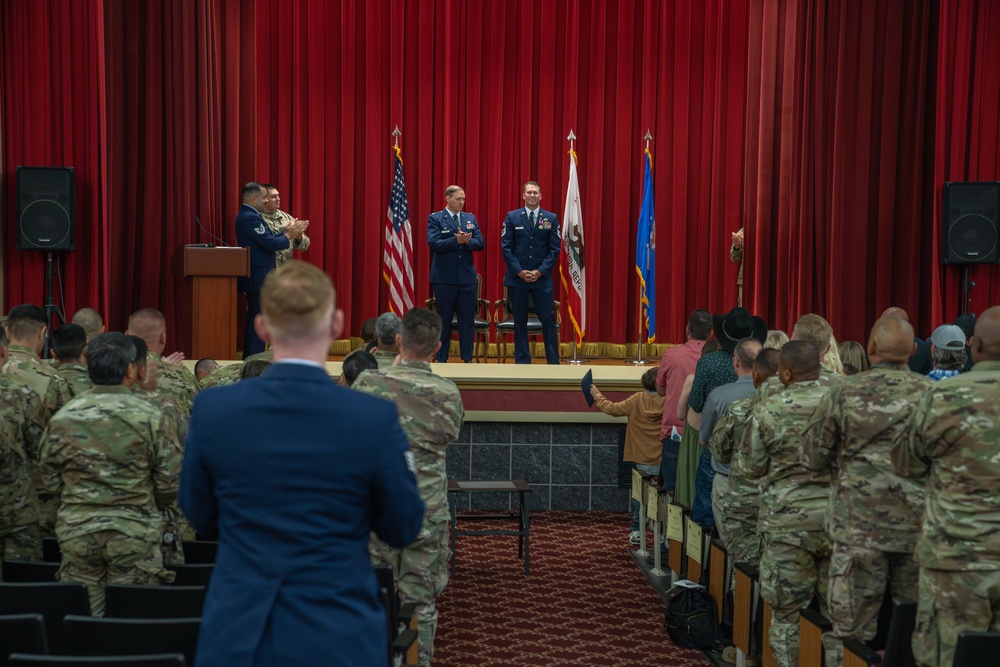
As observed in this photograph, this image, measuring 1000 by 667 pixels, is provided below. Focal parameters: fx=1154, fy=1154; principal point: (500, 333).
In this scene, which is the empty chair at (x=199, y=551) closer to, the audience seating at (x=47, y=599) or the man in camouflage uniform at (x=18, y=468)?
the man in camouflage uniform at (x=18, y=468)

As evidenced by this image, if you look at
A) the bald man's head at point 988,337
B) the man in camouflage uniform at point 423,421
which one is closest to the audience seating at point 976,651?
the bald man's head at point 988,337

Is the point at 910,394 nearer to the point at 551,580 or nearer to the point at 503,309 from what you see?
the point at 551,580

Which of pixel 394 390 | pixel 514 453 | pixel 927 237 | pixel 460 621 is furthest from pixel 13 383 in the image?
pixel 927 237

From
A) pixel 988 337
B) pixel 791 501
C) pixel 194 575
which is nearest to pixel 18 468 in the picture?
pixel 194 575

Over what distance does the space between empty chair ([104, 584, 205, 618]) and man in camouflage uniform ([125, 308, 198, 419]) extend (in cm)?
130

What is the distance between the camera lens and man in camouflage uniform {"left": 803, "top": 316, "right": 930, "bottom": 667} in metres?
3.51

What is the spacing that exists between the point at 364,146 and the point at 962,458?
10.3 m

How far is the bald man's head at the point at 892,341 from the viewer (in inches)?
140

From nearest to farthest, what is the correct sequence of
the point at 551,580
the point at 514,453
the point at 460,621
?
the point at 460,621 < the point at 551,580 < the point at 514,453

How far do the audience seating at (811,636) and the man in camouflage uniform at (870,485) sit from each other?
0.13 metres

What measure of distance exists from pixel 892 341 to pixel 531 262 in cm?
651

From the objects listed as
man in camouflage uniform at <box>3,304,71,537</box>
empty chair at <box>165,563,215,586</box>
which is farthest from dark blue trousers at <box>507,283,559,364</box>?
empty chair at <box>165,563,215,586</box>

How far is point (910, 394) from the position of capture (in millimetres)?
3514

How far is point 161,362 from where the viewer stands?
452 cm
